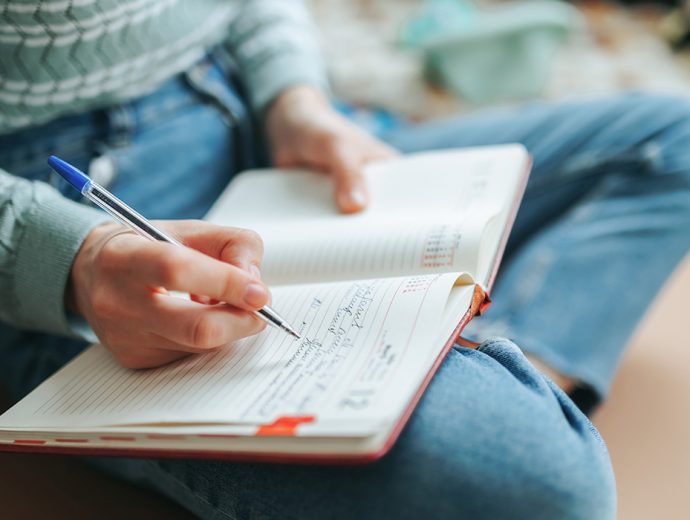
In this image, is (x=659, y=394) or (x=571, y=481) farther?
(x=659, y=394)

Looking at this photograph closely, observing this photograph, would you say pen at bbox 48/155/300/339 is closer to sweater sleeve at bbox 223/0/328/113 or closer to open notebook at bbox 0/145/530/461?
open notebook at bbox 0/145/530/461

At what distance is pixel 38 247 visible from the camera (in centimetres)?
55

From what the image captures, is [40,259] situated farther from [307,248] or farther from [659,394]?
[659,394]

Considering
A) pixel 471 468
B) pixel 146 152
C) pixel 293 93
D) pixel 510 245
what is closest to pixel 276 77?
pixel 293 93

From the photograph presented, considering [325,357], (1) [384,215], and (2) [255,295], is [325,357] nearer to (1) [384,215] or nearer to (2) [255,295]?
(2) [255,295]

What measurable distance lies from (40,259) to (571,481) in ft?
1.38

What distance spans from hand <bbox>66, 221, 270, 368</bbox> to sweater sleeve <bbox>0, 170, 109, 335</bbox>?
0.07ft

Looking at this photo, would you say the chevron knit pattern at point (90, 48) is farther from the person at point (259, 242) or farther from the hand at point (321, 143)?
the hand at point (321, 143)

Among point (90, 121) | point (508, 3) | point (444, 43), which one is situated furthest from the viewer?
point (508, 3)

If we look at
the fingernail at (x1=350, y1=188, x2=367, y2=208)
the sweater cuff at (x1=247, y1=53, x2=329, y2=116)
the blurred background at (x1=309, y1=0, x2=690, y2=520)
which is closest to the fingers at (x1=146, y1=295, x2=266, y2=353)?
the fingernail at (x1=350, y1=188, x2=367, y2=208)

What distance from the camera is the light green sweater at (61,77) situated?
22.0 inches

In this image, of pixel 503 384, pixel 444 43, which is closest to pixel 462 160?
pixel 503 384

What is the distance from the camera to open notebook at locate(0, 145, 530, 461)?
1.33 ft

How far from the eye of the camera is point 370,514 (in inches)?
16.6
